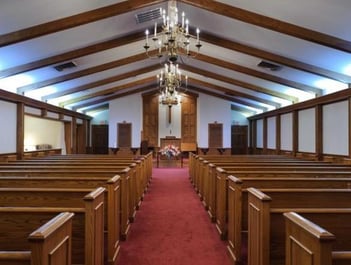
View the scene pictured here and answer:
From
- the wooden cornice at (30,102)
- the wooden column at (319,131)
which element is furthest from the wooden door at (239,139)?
the wooden cornice at (30,102)

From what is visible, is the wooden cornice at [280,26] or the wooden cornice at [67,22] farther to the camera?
the wooden cornice at [280,26]

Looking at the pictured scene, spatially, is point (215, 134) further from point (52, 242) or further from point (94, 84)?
point (52, 242)

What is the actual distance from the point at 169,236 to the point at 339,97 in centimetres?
563

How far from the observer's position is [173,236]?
3.74 meters

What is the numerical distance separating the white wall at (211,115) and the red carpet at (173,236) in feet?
30.1

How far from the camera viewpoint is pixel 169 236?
12.3 ft

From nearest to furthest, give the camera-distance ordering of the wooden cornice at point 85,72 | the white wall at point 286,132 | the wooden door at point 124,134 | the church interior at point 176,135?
1. the church interior at point 176,135
2. the wooden cornice at point 85,72
3. the white wall at point 286,132
4. the wooden door at point 124,134

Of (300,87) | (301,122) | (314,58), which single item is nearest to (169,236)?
(314,58)

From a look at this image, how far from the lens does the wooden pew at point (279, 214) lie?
82.4 inches

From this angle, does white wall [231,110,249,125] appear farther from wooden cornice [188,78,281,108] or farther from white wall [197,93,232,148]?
wooden cornice [188,78,281,108]

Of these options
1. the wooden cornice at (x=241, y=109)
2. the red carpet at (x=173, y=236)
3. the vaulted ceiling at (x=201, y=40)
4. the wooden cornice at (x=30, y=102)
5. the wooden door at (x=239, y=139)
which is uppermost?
the vaulted ceiling at (x=201, y=40)

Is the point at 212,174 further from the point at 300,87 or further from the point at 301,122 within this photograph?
the point at 301,122

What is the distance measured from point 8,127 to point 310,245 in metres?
7.91

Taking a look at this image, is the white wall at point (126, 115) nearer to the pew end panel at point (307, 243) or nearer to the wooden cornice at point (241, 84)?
the wooden cornice at point (241, 84)
